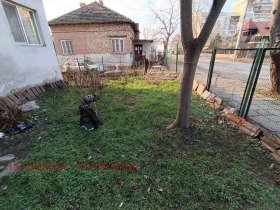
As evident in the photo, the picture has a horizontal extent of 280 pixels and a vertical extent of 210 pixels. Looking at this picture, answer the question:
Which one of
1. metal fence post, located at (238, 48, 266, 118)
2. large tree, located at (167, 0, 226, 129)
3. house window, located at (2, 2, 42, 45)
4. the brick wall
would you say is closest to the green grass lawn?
metal fence post, located at (238, 48, 266, 118)

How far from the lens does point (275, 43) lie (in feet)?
15.0

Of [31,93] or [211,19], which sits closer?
[211,19]

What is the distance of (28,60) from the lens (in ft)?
16.4

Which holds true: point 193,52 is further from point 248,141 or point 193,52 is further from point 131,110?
point 131,110

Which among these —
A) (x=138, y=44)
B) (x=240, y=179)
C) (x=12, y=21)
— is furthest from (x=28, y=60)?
(x=138, y=44)

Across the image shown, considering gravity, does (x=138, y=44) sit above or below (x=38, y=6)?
below

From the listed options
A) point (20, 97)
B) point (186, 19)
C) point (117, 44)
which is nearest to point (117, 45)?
point (117, 44)

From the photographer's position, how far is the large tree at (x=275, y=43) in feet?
14.6

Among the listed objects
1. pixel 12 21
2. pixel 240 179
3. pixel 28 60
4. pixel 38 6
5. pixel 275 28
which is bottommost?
pixel 240 179

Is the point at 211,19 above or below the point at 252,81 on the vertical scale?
above

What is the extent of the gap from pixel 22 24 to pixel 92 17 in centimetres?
1143

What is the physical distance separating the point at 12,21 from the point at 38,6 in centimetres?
147

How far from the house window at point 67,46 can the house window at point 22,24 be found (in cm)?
1087

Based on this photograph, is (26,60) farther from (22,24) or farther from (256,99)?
(256,99)
